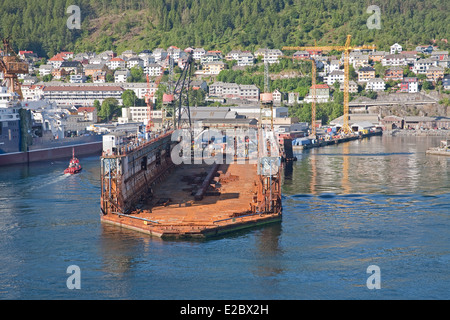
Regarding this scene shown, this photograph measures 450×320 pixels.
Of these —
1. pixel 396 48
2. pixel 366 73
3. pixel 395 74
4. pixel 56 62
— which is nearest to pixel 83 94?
pixel 56 62

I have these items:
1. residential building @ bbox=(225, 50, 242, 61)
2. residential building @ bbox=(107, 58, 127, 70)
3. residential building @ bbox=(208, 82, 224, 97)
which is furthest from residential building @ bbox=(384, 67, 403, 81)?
residential building @ bbox=(107, 58, 127, 70)

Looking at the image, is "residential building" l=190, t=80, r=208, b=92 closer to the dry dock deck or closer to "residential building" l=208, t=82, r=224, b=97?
"residential building" l=208, t=82, r=224, b=97

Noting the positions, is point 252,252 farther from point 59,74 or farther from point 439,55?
point 59,74

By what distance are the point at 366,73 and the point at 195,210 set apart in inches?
5017

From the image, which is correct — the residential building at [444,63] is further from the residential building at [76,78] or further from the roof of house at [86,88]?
the residential building at [76,78]

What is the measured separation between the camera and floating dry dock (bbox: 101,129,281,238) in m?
43.9

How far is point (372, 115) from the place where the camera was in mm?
148500

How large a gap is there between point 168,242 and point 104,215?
7.87m

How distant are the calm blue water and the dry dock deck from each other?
101 centimetres

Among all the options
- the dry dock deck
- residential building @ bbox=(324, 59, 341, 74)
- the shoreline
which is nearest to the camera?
the dry dock deck

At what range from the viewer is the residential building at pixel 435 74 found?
538 feet

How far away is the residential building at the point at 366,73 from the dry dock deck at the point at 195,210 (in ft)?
355

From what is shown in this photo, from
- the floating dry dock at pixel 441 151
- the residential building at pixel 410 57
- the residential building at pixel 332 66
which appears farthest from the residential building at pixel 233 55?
the floating dry dock at pixel 441 151

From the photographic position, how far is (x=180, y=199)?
5406 centimetres
